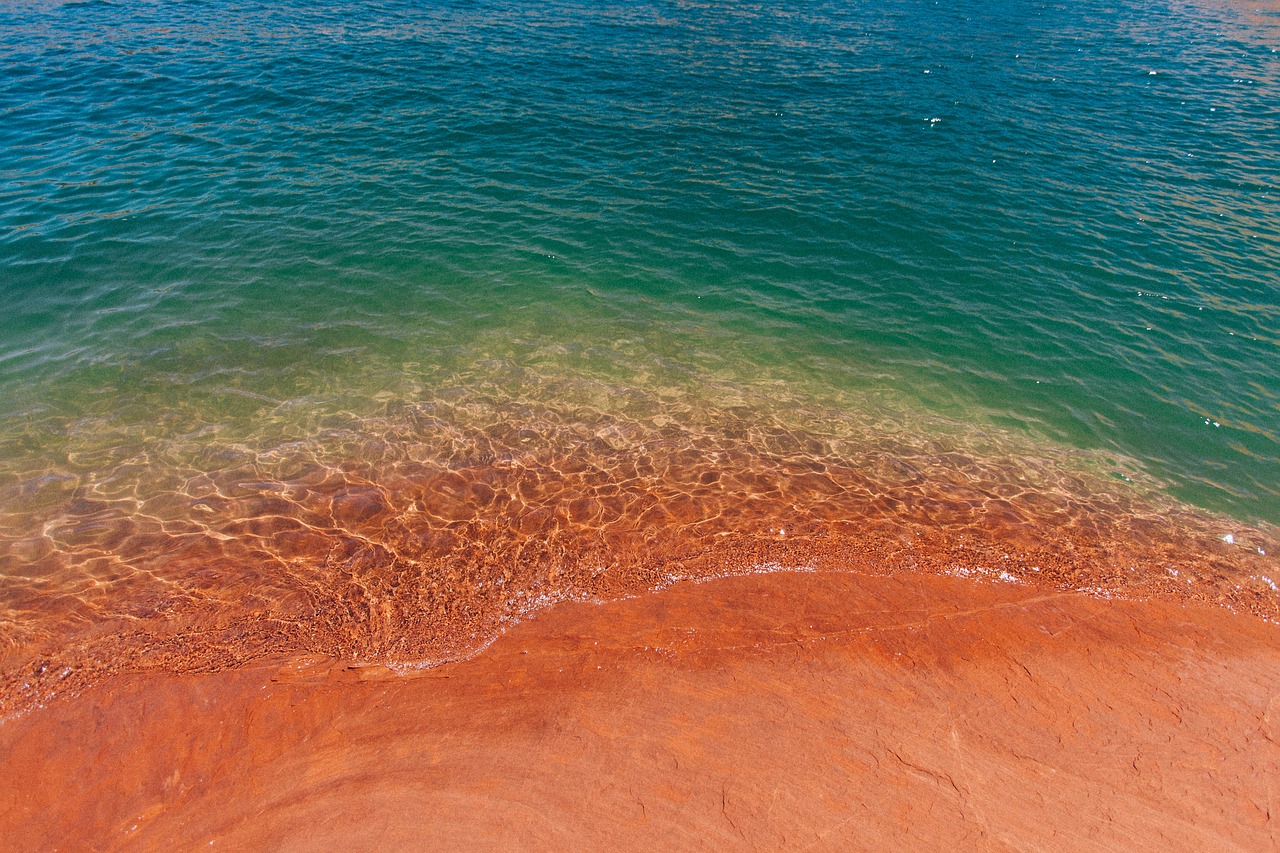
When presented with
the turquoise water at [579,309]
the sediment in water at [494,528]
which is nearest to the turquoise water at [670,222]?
the turquoise water at [579,309]

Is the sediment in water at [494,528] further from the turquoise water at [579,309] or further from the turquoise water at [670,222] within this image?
the turquoise water at [670,222]

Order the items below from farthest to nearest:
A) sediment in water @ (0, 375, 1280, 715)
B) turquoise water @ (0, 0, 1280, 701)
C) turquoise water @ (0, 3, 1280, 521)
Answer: turquoise water @ (0, 3, 1280, 521), turquoise water @ (0, 0, 1280, 701), sediment in water @ (0, 375, 1280, 715)

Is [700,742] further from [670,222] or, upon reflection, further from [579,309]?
[670,222]

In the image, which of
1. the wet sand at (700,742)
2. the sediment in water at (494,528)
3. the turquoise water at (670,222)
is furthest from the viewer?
the turquoise water at (670,222)

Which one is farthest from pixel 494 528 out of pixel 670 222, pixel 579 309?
pixel 670 222

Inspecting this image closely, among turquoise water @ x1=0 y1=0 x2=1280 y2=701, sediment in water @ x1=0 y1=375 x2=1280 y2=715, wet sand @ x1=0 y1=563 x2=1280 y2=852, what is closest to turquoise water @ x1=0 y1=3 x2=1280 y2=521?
turquoise water @ x1=0 y1=0 x2=1280 y2=701

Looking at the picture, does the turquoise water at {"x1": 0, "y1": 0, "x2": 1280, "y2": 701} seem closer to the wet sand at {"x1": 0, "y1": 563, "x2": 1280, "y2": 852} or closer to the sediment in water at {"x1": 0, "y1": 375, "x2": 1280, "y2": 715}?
the sediment in water at {"x1": 0, "y1": 375, "x2": 1280, "y2": 715}

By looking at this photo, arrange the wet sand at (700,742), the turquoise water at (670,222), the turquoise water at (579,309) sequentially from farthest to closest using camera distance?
the turquoise water at (670,222) → the turquoise water at (579,309) → the wet sand at (700,742)
